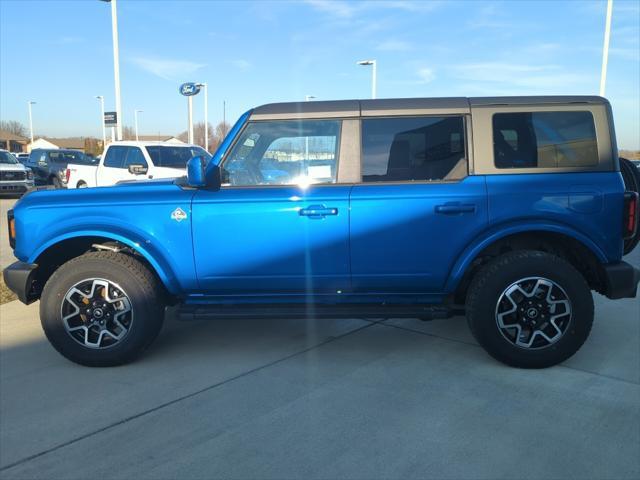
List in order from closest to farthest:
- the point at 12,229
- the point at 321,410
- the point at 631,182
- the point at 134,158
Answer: the point at 321,410 < the point at 12,229 < the point at 631,182 < the point at 134,158

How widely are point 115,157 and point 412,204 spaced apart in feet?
33.3

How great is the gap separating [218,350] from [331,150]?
72.6 inches

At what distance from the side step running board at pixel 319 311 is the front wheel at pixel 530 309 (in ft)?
0.90

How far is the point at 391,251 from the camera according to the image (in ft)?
12.4

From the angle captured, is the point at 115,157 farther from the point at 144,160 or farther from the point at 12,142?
the point at 12,142

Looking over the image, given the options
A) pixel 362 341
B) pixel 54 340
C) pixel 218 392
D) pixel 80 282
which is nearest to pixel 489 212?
pixel 362 341

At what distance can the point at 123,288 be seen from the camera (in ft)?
12.6

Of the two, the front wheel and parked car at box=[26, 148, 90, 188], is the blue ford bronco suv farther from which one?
parked car at box=[26, 148, 90, 188]

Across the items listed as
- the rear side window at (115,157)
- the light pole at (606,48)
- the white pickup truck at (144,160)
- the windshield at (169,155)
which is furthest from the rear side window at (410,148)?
the light pole at (606,48)

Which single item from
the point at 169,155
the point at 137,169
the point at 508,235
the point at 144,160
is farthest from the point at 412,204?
the point at 169,155

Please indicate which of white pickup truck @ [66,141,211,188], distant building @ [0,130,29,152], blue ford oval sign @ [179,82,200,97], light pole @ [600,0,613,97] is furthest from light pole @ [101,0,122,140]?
distant building @ [0,130,29,152]

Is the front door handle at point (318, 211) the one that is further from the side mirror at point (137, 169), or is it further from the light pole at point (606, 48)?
the light pole at point (606, 48)

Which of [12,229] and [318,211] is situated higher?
[318,211]

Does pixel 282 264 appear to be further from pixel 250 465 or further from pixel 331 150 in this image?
pixel 250 465
